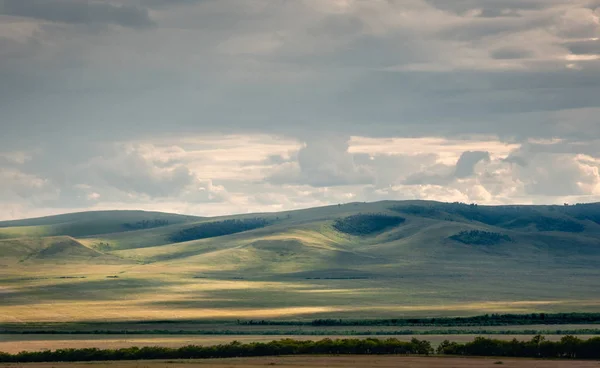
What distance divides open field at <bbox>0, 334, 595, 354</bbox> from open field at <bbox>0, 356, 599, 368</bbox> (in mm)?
→ 29123

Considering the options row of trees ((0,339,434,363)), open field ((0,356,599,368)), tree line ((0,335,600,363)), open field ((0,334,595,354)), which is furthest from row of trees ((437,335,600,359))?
open field ((0,334,595,354))

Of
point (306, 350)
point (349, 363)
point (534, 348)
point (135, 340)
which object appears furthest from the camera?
point (135, 340)

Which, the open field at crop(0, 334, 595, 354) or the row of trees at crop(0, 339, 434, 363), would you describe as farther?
the open field at crop(0, 334, 595, 354)

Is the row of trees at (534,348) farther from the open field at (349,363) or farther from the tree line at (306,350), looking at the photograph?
the open field at (349,363)

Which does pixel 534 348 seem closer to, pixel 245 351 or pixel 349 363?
pixel 349 363

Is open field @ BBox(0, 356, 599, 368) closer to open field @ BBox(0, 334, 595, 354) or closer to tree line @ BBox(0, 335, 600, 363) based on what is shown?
tree line @ BBox(0, 335, 600, 363)

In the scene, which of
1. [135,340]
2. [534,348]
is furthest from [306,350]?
[135,340]

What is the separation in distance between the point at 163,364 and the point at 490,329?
82.6 metres

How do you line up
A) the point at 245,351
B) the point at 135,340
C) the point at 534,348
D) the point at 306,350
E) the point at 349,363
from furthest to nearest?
the point at 135,340 < the point at 245,351 < the point at 306,350 < the point at 534,348 < the point at 349,363

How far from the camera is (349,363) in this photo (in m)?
120

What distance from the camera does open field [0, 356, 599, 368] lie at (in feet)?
381

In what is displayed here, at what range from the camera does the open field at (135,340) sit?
161500mm

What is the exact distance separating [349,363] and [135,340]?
2506 inches

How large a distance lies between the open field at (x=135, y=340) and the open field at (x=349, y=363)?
29.1 metres
